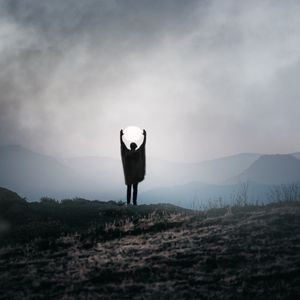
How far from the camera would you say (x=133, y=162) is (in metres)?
22.7

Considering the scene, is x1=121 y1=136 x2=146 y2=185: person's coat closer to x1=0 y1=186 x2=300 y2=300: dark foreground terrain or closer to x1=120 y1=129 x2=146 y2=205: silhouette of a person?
x1=120 y1=129 x2=146 y2=205: silhouette of a person

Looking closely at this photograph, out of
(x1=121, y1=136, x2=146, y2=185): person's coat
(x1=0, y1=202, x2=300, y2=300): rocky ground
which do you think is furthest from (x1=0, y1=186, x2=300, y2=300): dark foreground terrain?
(x1=121, y1=136, x2=146, y2=185): person's coat

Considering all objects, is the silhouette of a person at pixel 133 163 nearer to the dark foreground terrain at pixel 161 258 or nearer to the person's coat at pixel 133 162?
the person's coat at pixel 133 162

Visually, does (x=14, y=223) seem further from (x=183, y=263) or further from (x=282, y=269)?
(x=282, y=269)

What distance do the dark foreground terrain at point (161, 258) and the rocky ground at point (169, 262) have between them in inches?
0.8

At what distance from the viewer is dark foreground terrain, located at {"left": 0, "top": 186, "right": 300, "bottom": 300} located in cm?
959

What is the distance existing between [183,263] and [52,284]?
3088mm

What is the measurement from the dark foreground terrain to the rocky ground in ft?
0.07

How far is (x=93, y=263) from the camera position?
38.4ft

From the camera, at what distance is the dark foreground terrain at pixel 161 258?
31.4ft

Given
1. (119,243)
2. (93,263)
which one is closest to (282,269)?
(93,263)

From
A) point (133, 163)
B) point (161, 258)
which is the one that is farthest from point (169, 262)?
point (133, 163)

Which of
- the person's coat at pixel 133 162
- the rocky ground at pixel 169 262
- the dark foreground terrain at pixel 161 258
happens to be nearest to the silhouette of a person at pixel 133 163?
the person's coat at pixel 133 162

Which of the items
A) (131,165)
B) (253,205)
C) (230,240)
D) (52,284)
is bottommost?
(52,284)
